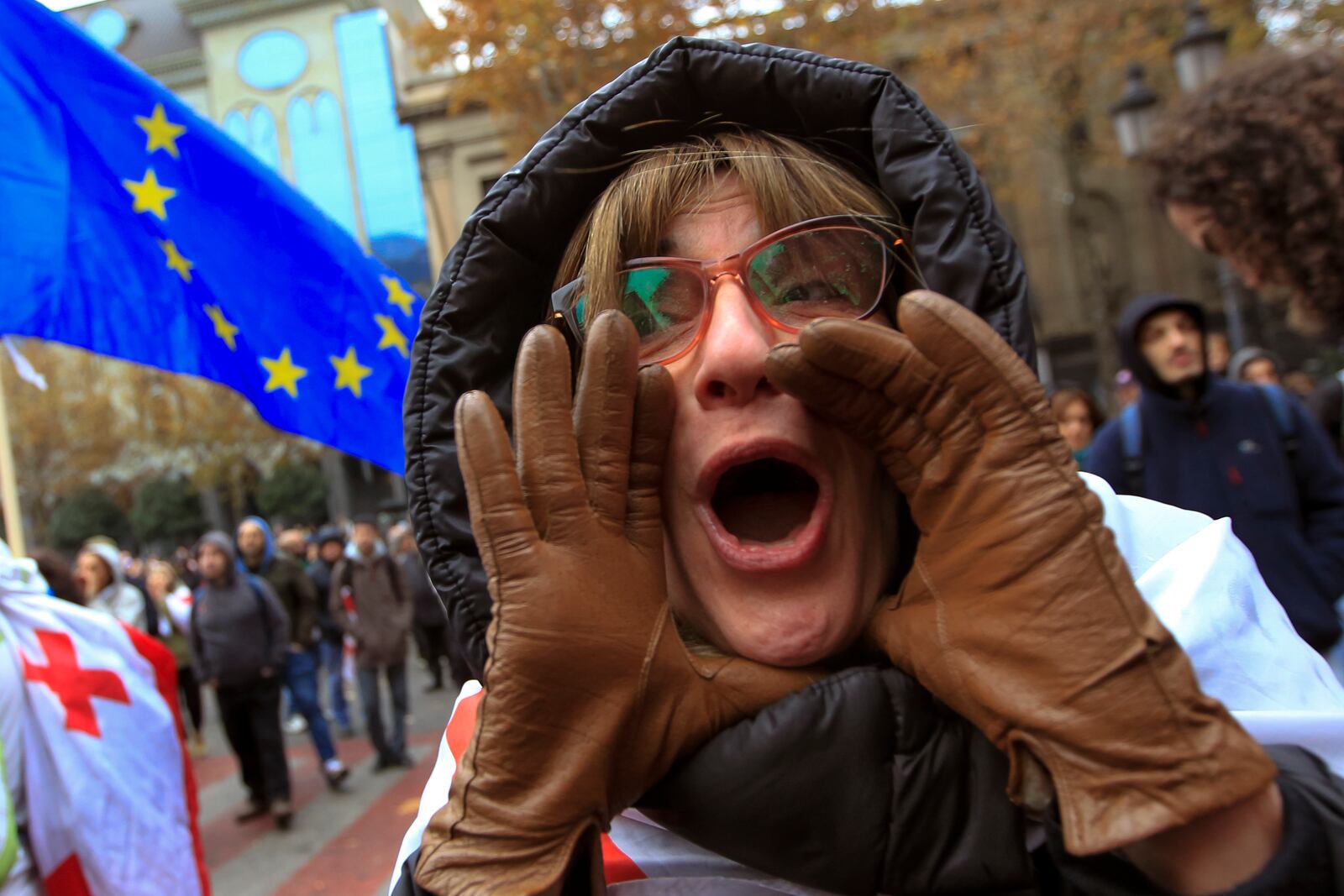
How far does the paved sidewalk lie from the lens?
232 inches

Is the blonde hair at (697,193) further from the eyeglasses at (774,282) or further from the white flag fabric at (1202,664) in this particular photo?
the white flag fabric at (1202,664)

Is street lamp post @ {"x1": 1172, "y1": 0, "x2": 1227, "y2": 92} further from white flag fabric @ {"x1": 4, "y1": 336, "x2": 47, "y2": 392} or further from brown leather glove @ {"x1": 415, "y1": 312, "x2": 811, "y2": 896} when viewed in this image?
brown leather glove @ {"x1": 415, "y1": 312, "x2": 811, "y2": 896}

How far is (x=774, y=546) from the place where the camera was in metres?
1.34

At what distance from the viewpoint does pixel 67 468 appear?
96.9ft

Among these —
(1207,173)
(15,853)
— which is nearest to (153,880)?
(15,853)

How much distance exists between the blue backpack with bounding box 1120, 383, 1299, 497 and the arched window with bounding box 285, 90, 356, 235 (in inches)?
1116

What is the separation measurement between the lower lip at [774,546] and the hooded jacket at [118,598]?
837cm

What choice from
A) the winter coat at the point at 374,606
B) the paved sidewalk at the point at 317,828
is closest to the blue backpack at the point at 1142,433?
the paved sidewalk at the point at 317,828

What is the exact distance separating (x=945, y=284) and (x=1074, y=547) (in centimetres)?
53

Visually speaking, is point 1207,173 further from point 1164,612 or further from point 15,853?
point 15,853

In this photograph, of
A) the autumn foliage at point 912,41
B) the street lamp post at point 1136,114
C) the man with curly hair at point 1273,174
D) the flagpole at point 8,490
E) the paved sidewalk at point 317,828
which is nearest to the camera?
the man with curly hair at point 1273,174

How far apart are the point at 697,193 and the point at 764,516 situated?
0.50 m

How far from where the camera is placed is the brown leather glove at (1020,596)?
0.96m

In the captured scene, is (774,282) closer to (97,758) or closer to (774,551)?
(774,551)
